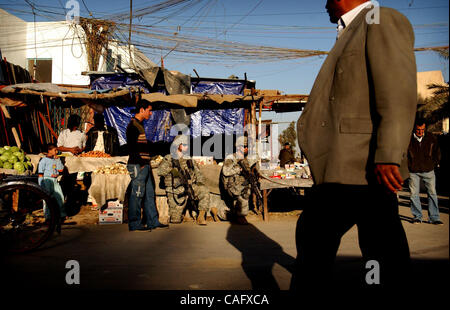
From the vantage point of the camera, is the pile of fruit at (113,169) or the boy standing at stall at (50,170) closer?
the boy standing at stall at (50,170)

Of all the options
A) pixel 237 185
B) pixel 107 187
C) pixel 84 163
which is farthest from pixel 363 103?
pixel 84 163

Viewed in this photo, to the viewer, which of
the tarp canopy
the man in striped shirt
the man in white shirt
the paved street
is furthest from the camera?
the man in white shirt

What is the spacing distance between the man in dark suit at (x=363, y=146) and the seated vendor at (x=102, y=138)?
8886mm

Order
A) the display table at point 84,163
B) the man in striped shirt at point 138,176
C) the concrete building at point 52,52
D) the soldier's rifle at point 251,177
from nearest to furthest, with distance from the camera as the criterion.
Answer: the man in striped shirt at point 138,176
the display table at point 84,163
the soldier's rifle at point 251,177
the concrete building at point 52,52

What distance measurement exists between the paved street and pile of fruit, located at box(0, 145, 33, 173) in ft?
5.97

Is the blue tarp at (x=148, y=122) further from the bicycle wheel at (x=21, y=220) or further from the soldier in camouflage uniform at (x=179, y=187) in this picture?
the bicycle wheel at (x=21, y=220)

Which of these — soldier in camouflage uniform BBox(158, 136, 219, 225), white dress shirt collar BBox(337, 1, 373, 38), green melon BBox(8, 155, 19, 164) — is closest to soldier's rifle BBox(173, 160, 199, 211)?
soldier in camouflage uniform BBox(158, 136, 219, 225)

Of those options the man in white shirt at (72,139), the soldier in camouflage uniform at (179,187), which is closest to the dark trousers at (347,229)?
the soldier in camouflage uniform at (179,187)

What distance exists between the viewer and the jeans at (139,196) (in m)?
5.75

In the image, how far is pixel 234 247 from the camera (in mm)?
4695

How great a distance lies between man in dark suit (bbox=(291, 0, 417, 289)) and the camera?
1.52 m

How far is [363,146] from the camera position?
1.62 m

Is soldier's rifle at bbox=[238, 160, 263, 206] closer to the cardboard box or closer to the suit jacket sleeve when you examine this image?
the cardboard box
